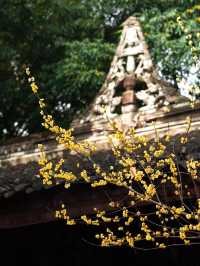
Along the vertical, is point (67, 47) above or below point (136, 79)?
above

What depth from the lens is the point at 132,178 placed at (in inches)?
169

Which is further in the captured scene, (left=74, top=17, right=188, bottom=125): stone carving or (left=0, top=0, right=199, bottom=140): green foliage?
(left=0, top=0, right=199, bottom=140): green foliage

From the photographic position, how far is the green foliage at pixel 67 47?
13.1 meters

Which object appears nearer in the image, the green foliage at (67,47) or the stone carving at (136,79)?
the stone carving at (136,79)

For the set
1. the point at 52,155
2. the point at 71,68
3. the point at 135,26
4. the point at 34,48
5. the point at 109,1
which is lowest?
the point at 52,155

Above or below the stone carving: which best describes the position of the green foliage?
above

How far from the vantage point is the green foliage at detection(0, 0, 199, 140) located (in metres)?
13.1

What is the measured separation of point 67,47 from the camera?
1372 cm

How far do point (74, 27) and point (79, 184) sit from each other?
10216 mm

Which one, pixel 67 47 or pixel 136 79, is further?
pixel 67 47

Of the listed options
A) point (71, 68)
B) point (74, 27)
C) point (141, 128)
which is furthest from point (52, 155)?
point (74, 27)

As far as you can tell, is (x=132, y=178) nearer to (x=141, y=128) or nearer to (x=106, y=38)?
(x=141, y=128)

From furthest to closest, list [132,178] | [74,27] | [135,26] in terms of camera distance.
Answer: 1. [74,27]
2. [135,26]
3. [132,178]

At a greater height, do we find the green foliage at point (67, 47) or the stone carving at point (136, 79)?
the green foliage at point (67, 47)
